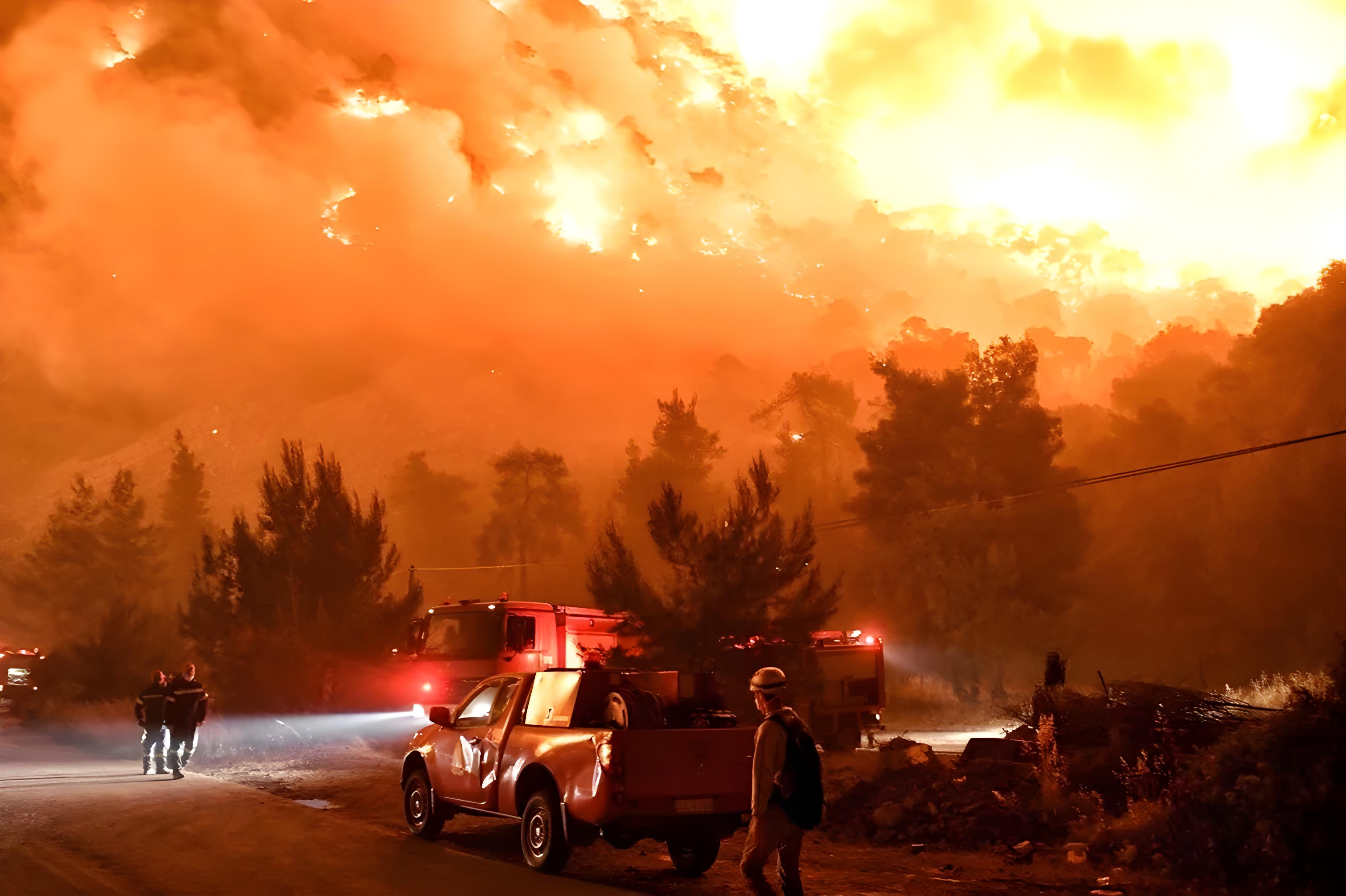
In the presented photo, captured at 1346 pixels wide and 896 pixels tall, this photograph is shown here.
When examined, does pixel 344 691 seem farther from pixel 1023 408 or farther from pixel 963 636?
pixel 1023 408

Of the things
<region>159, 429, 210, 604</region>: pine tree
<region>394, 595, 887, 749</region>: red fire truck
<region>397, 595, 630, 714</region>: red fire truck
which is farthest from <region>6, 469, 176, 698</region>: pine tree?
A: <region>394, 595, 887, 749</region>: red fire truck

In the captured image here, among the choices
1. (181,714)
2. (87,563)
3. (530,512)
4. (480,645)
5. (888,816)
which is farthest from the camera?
(530,512)

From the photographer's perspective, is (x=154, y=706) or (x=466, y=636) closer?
Answer: (x=154, y=706)

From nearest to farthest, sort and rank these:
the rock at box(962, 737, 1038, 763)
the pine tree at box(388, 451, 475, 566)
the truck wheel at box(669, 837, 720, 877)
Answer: the truck wheel at box(669, 837, 720, 877), the rock at box(962, 737, 1038, 763), the pine tree at box(388, 451, 475, 566)

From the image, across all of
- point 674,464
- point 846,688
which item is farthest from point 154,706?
point 674,464

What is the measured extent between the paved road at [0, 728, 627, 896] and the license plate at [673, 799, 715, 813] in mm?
877

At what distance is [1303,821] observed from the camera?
8.08m

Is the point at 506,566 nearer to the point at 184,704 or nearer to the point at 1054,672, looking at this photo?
the point at 184,704

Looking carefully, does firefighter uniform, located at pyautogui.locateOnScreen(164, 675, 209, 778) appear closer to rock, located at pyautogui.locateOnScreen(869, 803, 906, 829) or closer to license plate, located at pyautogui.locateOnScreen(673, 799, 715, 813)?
rock, located at pyautogui.locateOnScreen(869, 803, 906, 829)

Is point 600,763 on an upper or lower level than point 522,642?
lower

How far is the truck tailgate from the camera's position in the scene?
9.41m

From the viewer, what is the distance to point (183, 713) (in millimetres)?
18125

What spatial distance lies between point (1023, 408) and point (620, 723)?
44.5 meters

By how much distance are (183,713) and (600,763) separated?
11741 mm
